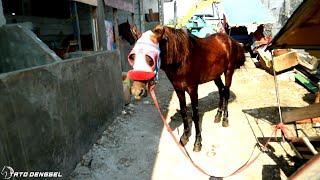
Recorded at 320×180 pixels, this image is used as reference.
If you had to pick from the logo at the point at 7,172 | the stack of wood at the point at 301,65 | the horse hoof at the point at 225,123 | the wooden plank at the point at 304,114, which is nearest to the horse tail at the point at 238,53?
the horse hoof at the point at 225,123

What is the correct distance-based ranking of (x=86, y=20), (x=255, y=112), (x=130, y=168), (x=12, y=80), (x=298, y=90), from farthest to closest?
(x=86, y=20) < (x=298, y=90) < (x=255, y=112) < (x=130, y=168) < (x=12, y=80)

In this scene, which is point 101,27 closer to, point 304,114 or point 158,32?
point 158,32

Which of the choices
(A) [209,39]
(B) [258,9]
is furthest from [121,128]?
(B) [258,9]

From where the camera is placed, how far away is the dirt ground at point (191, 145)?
4246mm

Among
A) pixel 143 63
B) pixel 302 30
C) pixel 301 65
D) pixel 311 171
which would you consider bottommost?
pixel 301 65

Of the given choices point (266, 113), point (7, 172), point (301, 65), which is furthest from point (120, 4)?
point (7, 172)

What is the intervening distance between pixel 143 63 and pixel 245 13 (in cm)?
1330

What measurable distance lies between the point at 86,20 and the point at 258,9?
836 cm

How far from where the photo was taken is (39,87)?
344 centimetres

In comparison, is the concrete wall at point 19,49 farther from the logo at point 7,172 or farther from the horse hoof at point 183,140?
the horse hoof at point 183,140

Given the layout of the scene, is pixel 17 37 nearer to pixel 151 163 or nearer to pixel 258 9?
pixel 151 163

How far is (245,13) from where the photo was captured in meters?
15.6

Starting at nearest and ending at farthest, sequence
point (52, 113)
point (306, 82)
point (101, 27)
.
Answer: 1. point (52, 113)
2. point (306, 82)
3. point (101, 27)

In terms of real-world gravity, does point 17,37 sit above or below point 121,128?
above
